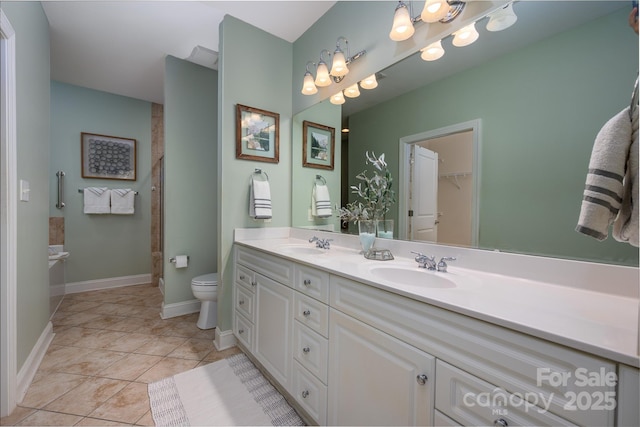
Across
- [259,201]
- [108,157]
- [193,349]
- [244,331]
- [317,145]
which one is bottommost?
[193,349]

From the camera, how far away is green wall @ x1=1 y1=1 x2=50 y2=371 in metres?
A: 1.50

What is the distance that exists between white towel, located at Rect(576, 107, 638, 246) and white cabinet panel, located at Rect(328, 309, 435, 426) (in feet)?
1.77

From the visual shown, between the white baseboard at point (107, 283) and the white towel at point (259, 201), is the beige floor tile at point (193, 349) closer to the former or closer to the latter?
the white towel at point (259, 201)

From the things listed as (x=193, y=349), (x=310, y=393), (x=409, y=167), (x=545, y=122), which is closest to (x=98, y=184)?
(x=193, y=349)

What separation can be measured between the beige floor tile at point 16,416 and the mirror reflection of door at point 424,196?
7.27 ft

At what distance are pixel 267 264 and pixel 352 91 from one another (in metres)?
1.30

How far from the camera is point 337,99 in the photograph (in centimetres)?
194

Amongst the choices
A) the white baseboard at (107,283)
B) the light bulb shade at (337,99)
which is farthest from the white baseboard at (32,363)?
the light bulb shade at (337,99)

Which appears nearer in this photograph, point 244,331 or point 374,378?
point 374,378

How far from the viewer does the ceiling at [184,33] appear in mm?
1054

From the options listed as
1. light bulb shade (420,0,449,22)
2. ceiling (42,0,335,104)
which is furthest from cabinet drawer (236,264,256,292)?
ceiling (42,0,335,104)

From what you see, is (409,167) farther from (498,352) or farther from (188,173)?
(188,173)

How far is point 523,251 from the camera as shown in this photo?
41.3 inches

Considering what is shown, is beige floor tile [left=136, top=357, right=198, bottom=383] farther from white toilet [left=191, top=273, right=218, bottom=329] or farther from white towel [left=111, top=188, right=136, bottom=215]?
white towel [left=111, top=188, right=136, bottom=215]
